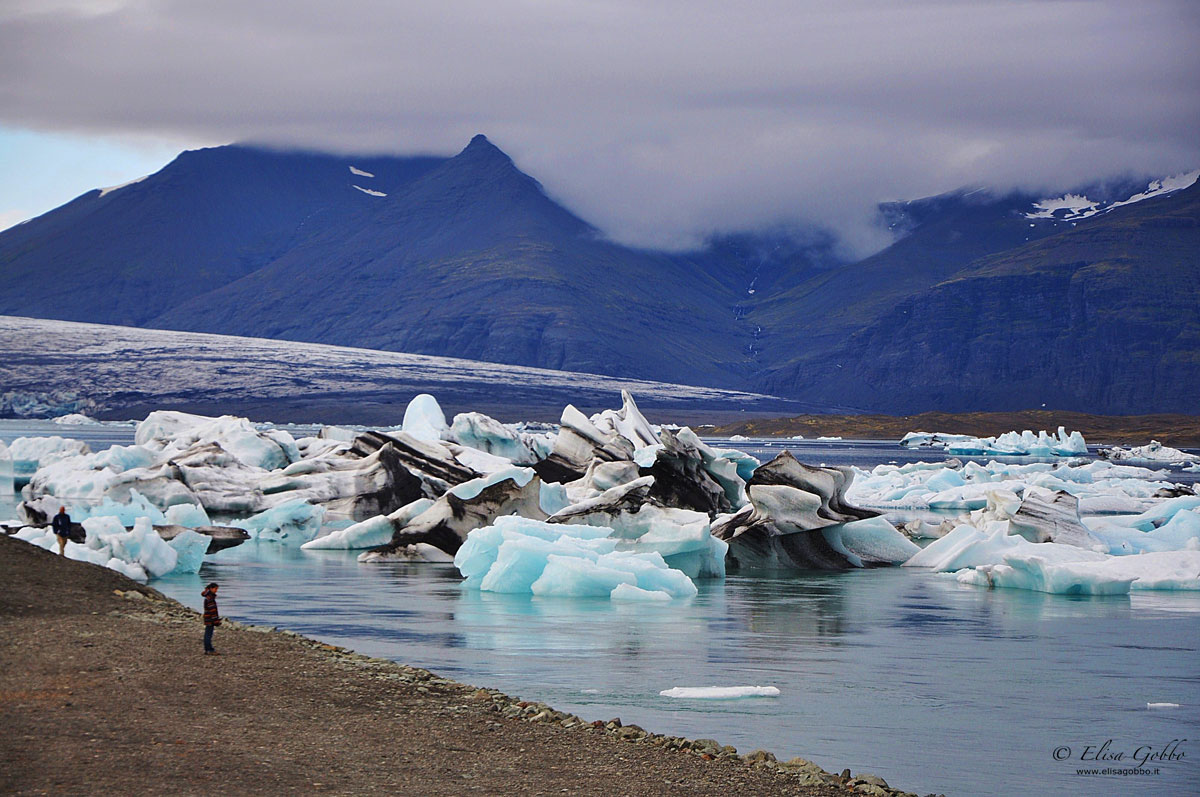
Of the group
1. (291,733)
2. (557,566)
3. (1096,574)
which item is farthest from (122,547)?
(1096,574)

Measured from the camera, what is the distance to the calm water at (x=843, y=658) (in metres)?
10.5

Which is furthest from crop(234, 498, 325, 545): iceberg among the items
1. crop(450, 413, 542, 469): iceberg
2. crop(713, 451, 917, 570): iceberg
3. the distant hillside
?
the distant hillside

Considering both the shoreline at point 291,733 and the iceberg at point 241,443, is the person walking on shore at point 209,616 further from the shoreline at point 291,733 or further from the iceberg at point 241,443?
the iceberg at point 241,443

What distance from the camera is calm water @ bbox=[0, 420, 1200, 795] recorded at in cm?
1047

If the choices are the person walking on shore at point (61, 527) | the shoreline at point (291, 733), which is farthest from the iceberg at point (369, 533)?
the shoreline at point (291, 733)

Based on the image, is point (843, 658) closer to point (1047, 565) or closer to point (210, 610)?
point (210, 610)

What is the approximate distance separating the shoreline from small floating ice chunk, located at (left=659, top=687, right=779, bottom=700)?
1.72m

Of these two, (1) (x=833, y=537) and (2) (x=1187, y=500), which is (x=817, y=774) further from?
(2) (x=1187, y=500)

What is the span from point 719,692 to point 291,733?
4466 mm

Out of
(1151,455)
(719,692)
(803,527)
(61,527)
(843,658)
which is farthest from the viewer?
(1151,455)

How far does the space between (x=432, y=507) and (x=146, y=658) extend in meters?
15.1

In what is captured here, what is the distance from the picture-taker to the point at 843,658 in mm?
14492

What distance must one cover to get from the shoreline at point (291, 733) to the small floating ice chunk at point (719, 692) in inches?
67.9

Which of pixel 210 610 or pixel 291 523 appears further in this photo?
pixel 291 523
